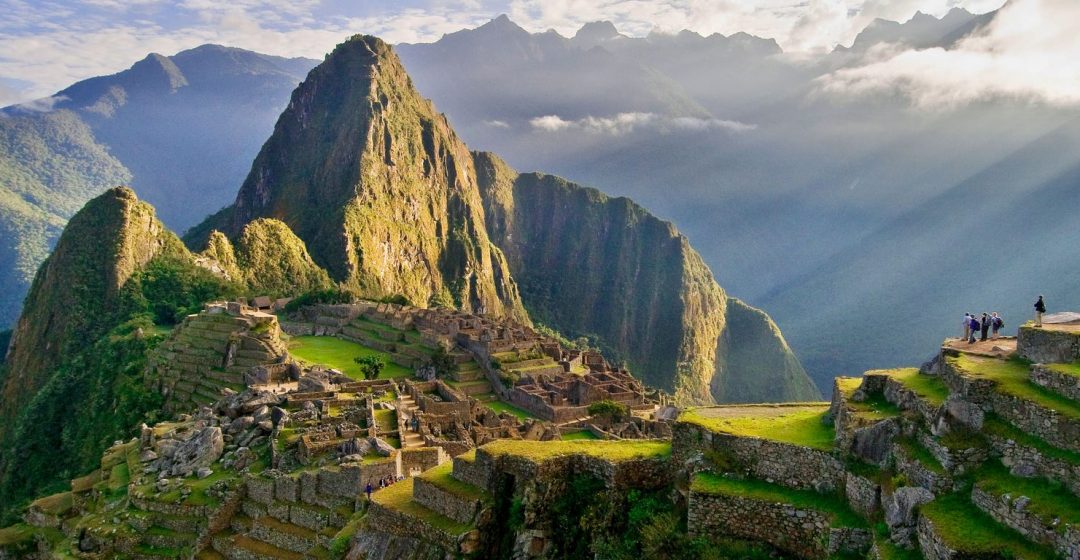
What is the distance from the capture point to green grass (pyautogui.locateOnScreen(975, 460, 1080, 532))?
8.49 metres

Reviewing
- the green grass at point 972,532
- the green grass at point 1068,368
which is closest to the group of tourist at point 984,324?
the green grass at point 1068,368

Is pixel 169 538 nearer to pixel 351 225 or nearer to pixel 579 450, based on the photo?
pixel 579 450

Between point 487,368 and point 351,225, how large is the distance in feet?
327

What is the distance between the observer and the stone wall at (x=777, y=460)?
36.7 feet

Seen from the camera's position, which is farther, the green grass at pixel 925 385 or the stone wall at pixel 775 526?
the green grass at pixel 925 385

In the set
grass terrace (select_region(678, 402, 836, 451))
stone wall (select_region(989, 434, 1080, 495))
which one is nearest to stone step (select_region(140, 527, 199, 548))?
grass terrace (select_region(678, 402, 836, 451))

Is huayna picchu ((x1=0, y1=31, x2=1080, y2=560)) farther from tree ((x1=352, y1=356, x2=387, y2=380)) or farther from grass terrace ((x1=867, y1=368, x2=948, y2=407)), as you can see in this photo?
tree ((x1=352, y1=356, x2=387, y2=380))

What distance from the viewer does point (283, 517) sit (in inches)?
819

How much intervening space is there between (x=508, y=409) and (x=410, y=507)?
142 feet

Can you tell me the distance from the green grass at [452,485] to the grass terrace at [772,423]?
12.0ft

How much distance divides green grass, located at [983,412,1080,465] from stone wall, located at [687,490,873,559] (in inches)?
78.1

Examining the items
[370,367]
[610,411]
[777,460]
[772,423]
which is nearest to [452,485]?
[772,423]

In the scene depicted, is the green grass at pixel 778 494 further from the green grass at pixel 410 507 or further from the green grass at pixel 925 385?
the green grass at pixel 410 507

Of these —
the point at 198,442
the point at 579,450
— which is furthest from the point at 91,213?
the point at 579,450
